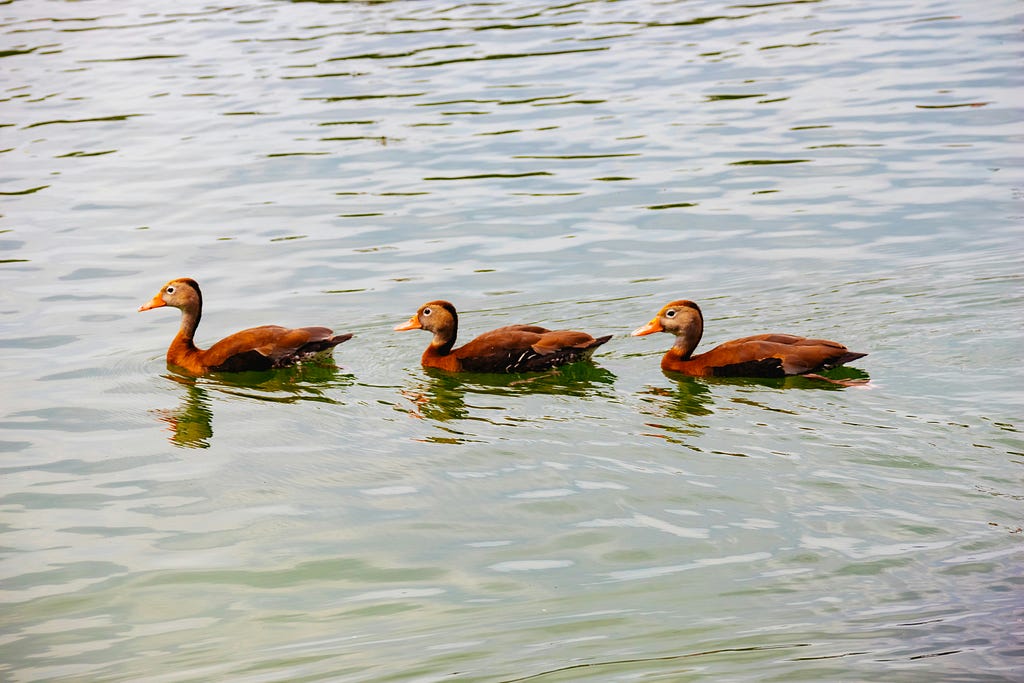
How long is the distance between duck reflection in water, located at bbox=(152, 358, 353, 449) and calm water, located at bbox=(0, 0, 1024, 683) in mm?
43

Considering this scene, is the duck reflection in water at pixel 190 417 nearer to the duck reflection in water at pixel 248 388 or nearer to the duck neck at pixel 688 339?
the duck reflection in water at pixel 248 388

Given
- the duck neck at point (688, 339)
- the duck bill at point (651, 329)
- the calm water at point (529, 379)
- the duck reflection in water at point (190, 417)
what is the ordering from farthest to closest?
1. the duck bill at point (651, 329)
2. the duck neck at point (688, 339)
3. the duck reflection in water at point (190, 417)
4. the calm water at point (529, 379)

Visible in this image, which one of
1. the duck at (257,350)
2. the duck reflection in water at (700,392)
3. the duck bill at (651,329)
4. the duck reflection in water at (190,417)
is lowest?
the duck reflection in water at (700,392)

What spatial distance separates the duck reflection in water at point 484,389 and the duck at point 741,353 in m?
0.56

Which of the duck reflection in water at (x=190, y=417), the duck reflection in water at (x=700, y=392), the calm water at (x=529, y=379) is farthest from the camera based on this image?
the duck reflection in water at (x=190, y=417)

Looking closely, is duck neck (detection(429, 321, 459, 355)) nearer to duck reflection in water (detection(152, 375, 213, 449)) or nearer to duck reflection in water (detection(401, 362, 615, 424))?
duck reflection in water (detection(401, 362, 615, 424))

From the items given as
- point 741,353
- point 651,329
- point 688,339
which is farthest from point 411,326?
point 741,353

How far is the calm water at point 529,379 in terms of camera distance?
655 cm

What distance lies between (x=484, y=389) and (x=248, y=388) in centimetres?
186

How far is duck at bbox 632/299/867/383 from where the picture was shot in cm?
977

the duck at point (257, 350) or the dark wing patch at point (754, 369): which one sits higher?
the duck at point (257, 350)

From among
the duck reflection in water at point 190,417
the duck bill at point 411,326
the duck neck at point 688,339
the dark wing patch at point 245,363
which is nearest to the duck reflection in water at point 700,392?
the duck neck at point 688,339

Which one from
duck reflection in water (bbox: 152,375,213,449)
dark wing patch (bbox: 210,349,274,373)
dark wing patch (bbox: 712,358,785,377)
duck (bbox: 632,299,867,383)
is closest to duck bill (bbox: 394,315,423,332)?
dark wing patch (bbox: 210,349,274,373)

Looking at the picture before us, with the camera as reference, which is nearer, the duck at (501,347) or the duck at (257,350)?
the duck at (501,347)
